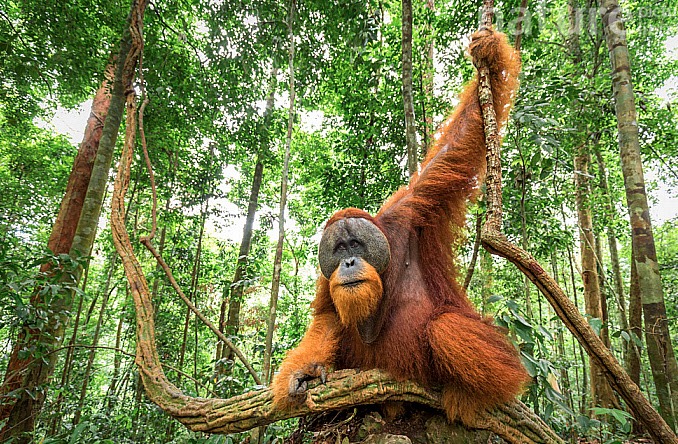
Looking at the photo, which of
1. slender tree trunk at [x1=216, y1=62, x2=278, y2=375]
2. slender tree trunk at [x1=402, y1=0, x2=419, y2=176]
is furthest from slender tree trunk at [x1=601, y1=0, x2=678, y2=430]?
slender tree trunk at [x1=216, y1=62, x2=278, y2=375]

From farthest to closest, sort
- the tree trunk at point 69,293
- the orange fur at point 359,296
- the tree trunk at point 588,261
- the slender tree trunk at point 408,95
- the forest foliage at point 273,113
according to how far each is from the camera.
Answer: the tree trunk at point 588,261 → the forest foliage at point 273,113 → the tree trunk at point 69,293 → the slender tree trunk at point 408,95 → the orange fur at point 359,296

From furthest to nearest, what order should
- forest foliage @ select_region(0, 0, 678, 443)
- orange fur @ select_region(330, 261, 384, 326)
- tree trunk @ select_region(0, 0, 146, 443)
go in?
forest foliage @ select_region(0, 0, 678, 443) → tree trunk @ select_region(0, 0, 146, 443) → orange fur @ select_region(330, 261, 384, 326)

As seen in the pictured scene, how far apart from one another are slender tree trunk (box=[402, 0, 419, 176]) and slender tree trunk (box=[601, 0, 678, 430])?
2.19 m

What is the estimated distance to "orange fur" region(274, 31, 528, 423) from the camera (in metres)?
1.81

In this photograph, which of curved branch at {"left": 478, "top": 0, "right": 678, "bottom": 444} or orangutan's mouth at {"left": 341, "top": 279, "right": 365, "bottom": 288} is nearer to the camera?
curved branch at {"left": 478, "top": 0, "right": 678, "bottom": 444}

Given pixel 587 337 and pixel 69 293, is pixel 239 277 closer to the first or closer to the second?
pixel 69 293

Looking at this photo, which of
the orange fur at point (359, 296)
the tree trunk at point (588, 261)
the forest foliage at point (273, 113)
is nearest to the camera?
the orange fur at point (359, 296)

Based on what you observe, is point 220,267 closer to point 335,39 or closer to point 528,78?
point 335,39

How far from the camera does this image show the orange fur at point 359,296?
73.9 inches

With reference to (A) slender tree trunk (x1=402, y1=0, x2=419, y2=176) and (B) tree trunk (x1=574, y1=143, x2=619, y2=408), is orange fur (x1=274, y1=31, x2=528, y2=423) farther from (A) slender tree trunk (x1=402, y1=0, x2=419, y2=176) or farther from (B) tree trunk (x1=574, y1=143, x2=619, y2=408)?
(B) tree trunk (x1=574, y1=143, x2=619, y2=408)

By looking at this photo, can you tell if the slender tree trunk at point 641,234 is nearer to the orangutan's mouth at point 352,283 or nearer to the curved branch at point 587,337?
the curved branch at point 587,337

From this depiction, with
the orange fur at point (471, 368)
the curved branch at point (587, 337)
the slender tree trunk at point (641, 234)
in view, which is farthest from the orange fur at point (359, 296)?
the slender tree trunk at point (641, 234)

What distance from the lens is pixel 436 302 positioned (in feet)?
7.30

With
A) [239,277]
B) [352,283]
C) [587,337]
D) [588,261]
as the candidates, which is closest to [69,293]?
[239,277]
